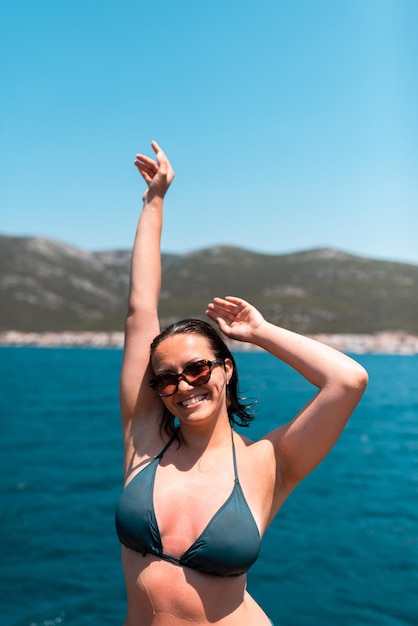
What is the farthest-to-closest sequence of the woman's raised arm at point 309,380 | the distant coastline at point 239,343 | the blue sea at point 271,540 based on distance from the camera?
the distant coastline at point 239,343, the blue sea at point 271,540, the woman's raised arm at point 309,380

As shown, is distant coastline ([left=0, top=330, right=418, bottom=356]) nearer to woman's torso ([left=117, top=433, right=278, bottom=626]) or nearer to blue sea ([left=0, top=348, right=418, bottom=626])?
blue sea ([left=0, top=348, right=418, bottom=626])

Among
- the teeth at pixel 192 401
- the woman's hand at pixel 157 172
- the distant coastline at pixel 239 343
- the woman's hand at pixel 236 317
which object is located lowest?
the distant coastline at pixel 239 343

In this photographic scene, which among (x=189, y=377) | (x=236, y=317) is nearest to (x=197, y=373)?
(x=189, y=377)

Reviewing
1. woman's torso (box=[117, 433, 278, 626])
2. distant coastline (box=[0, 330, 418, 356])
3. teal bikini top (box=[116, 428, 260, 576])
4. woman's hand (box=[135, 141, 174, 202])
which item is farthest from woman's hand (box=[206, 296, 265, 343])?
distant coastline (box=[0, 330, 418, 356])

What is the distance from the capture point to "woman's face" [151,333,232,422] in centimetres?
287

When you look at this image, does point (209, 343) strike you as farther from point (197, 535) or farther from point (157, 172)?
point (157, 172)

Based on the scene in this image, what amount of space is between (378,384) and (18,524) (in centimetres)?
5745

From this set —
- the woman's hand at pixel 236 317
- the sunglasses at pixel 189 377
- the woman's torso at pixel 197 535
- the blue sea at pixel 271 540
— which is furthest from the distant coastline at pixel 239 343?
the sunglasses at pixel 189 377

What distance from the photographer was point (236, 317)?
122 inches

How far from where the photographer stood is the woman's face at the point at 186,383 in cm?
287

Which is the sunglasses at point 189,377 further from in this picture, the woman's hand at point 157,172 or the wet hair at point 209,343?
the woman's hand at point 157,172

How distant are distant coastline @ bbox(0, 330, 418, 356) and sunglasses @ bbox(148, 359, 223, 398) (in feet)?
470

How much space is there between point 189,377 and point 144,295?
26.4 inches

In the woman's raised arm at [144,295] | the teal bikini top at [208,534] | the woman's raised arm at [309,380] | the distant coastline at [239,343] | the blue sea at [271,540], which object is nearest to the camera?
the teal bikini top at [208,534]
